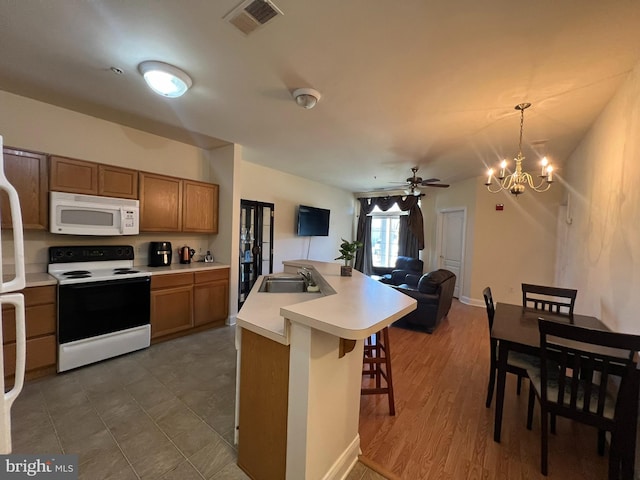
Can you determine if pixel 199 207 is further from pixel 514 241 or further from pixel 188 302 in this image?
pixel 514 241

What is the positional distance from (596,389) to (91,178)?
4.57m

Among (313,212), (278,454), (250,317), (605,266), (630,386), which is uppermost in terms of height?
(313,212)

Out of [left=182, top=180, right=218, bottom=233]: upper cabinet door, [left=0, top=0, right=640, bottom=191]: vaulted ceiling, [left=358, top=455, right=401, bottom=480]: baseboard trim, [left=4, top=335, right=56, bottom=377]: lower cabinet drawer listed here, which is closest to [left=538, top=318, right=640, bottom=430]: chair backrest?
[left=358, top=455, right=401, bottom=480]: baseboard trim

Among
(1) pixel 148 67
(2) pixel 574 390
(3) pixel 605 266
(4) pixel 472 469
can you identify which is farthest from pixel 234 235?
(3) pixel 605 266

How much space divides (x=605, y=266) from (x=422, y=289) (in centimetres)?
188

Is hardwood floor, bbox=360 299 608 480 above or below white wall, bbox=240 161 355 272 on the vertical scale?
below

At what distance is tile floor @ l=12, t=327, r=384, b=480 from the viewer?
157 centimetres

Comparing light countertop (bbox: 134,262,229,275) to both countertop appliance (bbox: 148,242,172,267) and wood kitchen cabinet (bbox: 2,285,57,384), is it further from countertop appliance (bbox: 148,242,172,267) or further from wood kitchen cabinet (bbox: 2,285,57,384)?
wood kitchen cabinet (bbox: 2,285,57,384)

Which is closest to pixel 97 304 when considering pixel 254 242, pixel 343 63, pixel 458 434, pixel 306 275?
pixel 306 275

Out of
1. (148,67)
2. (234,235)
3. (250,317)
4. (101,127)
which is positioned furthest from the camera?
(234,235)

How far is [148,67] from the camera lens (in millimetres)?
1920

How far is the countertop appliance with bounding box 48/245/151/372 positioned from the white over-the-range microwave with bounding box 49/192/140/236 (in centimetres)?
29

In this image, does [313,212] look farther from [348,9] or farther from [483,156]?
[348,9]

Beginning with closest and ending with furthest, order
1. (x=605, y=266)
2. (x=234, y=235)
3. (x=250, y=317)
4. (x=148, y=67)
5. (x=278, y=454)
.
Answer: (x=278, y=454)
(x=250, y=317)
(x=148, y=67)
(x=605, y=266)
(x=234, y=235)
